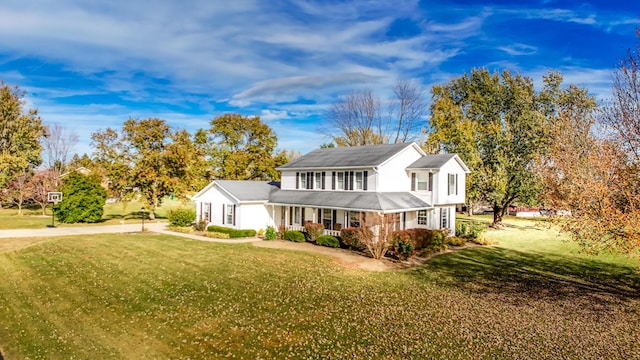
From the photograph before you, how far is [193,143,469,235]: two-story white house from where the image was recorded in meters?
26.7

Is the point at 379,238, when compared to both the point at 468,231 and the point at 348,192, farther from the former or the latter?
the point at 468,231

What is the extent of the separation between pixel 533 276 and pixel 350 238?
10.4 metres

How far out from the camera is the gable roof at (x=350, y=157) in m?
27.5

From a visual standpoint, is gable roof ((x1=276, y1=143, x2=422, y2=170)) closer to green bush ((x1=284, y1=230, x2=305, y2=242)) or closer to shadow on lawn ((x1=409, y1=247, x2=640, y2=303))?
green bush ((x1=284, y1=230, x2=305, y2=242))

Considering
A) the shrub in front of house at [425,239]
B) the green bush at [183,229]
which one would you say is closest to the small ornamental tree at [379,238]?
the shrub in front of house at [425,239]

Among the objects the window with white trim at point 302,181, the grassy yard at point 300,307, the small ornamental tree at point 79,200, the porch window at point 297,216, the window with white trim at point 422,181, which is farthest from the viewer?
the small ornamental tree at point 79,200

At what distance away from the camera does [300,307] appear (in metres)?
13.4

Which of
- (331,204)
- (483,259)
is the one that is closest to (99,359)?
(331,204)

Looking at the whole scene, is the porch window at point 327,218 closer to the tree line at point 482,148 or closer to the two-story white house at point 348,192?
the two-story white house at point 348,192

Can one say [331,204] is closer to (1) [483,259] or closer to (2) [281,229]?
(2) [281,229]

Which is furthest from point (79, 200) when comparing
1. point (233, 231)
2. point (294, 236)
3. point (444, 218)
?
point (444, 218)

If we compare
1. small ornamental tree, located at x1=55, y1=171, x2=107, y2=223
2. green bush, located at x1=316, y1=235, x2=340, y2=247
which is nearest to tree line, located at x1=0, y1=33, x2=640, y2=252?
small ornamental tree, located at x1=55, y1=171, x2=107, y2=223

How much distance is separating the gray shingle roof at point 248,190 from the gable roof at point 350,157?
2.68 metres

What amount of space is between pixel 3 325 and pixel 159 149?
26243 mm
